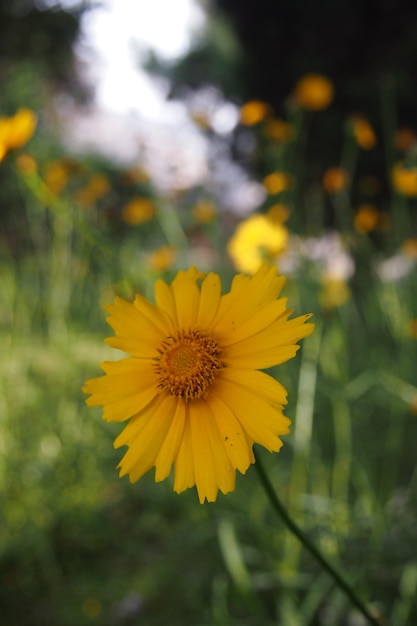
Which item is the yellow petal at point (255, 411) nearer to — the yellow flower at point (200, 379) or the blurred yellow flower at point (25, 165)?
the yellow flower at point (200, 379)

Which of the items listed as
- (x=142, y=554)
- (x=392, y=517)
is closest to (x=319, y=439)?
(x=392, y=517)

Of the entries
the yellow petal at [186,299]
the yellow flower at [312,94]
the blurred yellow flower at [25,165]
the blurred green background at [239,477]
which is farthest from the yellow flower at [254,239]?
the yellow petal at [186,299]

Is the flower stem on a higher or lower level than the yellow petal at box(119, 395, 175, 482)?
lower

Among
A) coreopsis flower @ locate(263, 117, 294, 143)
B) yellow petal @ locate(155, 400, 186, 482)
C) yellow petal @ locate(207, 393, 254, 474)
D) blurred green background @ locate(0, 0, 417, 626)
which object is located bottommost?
yellow petal @ locate(207, 393, 254, 474)

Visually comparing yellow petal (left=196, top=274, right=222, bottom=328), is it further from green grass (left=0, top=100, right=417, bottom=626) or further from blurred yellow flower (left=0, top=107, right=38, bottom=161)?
blurred yellow flower (left=0, top=107, right=38, bottom=161)

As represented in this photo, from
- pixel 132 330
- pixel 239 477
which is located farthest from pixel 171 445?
pixel 239 477

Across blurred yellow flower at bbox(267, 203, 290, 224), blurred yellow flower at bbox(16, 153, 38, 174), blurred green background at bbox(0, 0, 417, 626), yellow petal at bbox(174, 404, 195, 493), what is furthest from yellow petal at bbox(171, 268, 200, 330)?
blurred yellow flower at bbox(267, 203, 290, 224)

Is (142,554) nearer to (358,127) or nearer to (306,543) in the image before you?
(306,543)
